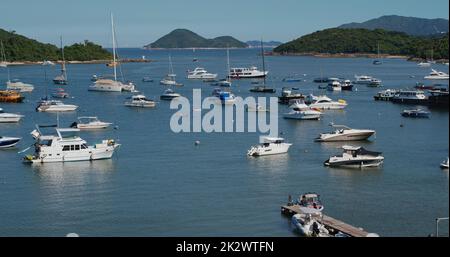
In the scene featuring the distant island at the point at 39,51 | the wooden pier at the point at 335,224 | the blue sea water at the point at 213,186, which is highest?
the distant island at the point at 39,51

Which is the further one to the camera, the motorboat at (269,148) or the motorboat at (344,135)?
the motorboat at (344,135)

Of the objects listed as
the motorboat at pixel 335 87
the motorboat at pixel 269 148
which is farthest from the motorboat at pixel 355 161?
the motorboat at pixel 335 87

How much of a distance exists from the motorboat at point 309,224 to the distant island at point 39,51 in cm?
3453

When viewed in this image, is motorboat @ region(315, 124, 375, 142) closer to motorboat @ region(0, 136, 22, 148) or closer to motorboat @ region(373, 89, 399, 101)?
motorboat @ region(0, 136, 22, 148)

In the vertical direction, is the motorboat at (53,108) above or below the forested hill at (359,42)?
below

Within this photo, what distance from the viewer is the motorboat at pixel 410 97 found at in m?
16.3

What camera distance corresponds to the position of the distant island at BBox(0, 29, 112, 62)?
38625 mm

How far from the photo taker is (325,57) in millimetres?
48812

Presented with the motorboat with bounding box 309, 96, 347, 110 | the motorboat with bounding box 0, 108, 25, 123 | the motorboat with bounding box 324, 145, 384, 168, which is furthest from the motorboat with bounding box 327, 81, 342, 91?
the motorboat with bounding box 324, 145, 384, 168

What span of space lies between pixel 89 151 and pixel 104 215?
10.1 feet

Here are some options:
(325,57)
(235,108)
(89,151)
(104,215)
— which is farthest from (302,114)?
(325,57)

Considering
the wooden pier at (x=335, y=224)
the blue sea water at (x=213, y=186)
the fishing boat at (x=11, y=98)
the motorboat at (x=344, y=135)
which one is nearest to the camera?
the wooden pier at (x=335, y=224)

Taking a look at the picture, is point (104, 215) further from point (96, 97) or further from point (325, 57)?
point (325, 57)

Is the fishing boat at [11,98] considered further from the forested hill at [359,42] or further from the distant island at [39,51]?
the forested hill at [359,42]
